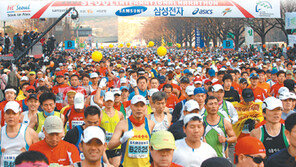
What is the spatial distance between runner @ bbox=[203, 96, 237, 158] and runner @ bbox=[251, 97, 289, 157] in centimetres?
48

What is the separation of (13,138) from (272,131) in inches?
138

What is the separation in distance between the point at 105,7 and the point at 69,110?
1650 cm

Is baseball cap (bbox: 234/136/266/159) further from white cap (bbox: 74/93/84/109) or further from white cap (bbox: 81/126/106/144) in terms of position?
white cap (bbox: 74/93/84/109)

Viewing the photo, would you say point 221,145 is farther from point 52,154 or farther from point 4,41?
point 4,41

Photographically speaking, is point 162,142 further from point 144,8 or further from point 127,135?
point 144,8

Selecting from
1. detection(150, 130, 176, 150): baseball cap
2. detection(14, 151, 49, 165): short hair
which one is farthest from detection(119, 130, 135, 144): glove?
detection(14, 151, 49, 165): short hair

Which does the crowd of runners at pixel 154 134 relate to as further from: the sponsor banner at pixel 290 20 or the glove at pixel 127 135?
the sponsor banner at pixel 290 20

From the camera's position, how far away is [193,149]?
15.2 feet

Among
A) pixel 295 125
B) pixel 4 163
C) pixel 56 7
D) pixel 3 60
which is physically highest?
pixel 56 7

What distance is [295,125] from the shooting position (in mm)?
4352

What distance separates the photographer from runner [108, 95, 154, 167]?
5.37m

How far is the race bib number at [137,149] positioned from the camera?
5.36 metres

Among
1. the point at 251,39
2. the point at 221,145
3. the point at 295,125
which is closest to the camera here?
the point at 295,125

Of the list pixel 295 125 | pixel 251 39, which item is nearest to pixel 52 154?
pixel 295 125
